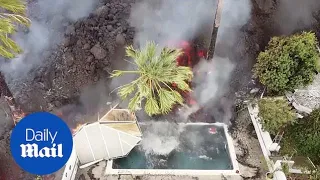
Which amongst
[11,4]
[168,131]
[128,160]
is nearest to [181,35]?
[168,131]

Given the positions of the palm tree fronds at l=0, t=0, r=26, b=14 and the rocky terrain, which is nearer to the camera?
the palm tree fronds at l=0, t=0, r=26, b=14

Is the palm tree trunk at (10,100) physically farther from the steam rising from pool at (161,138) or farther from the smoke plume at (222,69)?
the smoke plume at (222,69)

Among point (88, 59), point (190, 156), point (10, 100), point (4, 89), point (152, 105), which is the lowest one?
point (190, 156)

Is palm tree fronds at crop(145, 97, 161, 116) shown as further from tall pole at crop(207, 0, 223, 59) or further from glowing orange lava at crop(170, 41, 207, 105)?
glowing orange lava at crop(170, 41, 207, 105)

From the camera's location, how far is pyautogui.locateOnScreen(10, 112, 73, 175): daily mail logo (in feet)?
38.3

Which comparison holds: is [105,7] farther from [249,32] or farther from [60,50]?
[249,32]

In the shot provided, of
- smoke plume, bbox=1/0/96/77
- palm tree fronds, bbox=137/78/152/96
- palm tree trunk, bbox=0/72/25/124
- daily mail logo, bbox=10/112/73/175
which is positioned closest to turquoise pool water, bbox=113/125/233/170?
palm tree fronds, bbox=137/78/152/96

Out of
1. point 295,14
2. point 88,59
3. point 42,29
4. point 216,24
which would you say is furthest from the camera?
point 295,14

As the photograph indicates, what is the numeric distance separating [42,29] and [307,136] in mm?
18314

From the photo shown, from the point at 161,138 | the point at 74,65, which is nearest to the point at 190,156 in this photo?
the point at 161,138

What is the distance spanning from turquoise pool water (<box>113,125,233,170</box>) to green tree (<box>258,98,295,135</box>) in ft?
8.17

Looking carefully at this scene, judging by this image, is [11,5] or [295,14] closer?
[11,5]

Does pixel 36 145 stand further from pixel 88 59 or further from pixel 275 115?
pixel 88 59

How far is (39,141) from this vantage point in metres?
11.8
